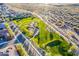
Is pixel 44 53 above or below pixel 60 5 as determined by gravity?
below

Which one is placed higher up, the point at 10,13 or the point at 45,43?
the point at 10,13

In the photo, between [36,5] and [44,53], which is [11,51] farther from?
[36,5]

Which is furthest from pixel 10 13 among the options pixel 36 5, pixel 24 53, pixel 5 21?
pixel 24 53

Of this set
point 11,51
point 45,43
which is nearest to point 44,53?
point 45,43

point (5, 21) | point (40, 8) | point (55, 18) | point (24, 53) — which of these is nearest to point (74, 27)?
point (55, 18)

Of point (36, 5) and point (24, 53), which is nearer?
point (24, 53)

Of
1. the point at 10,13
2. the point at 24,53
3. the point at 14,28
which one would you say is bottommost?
the point at 24,53

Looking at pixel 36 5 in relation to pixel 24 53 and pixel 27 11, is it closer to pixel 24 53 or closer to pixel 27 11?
pixel 27 11

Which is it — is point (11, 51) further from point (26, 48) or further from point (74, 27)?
point (74, 27)
